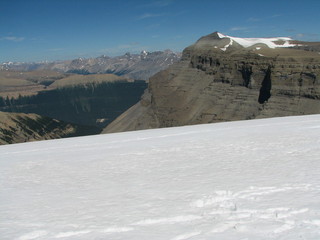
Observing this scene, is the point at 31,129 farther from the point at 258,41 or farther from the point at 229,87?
the point at 258,41

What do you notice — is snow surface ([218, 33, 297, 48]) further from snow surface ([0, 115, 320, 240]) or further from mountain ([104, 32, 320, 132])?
snow surface ([0, 115, 320, 240])

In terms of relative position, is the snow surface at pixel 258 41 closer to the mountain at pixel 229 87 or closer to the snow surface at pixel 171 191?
the mountain at pixel 229 87

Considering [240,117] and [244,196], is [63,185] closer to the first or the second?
[244,196]

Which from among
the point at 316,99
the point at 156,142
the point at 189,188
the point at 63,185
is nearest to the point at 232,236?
the point at 189,188

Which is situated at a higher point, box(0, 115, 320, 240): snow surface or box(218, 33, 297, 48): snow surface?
box(218, 33, 297, 48): snow surface

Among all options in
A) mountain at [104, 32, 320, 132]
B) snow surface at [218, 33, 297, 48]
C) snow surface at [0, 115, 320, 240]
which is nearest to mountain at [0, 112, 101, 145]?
mountain at [104, 32, 320, 132]

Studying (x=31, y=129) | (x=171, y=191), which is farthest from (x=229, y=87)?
(x=31, y=129)

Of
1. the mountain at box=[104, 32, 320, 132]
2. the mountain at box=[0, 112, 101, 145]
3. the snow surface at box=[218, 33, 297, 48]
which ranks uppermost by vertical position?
the snow surface at box=[218, 33, 297, 48]
